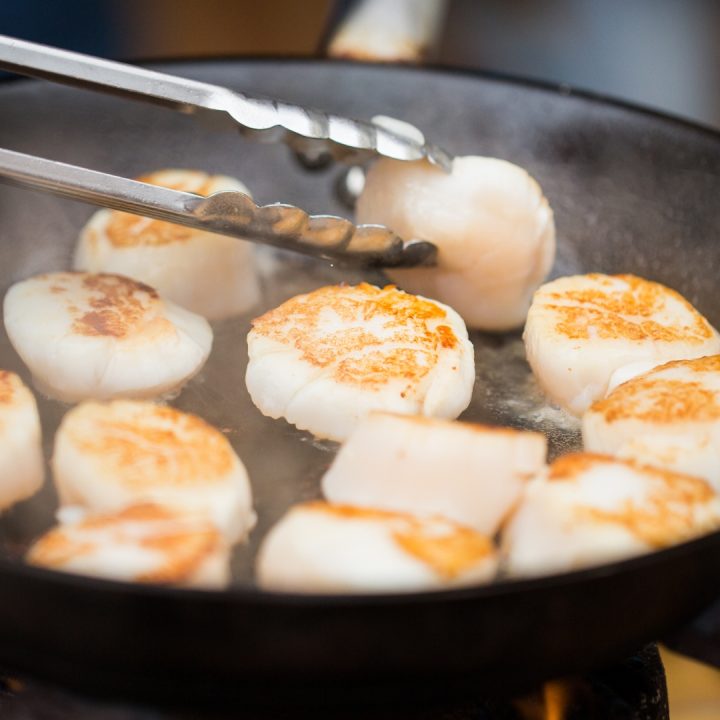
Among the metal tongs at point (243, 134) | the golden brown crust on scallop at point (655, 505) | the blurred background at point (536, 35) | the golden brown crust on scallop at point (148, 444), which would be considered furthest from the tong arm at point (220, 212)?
the blurred background at point (536, 35)

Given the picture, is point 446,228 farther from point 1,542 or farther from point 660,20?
point 660,20

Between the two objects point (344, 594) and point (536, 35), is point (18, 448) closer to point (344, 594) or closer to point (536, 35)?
point (344, 594)

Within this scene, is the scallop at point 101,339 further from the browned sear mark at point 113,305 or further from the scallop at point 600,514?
the scallop at point 600,514

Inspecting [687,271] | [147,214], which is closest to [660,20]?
[687,271]

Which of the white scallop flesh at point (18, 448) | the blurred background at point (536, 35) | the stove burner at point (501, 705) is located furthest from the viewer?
the blurred background at point (536, 35)

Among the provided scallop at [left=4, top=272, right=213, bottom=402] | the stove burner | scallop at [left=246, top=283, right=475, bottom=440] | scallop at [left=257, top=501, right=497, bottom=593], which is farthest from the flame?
scallop at [left=4, top=272, right=213, bottom=402]
